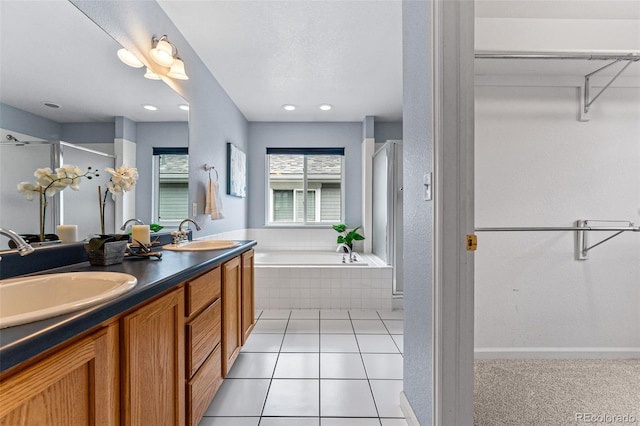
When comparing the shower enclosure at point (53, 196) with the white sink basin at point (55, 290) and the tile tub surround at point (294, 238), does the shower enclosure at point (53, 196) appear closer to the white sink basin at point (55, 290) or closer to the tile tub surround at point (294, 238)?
the white sink basin at point (55, 290)

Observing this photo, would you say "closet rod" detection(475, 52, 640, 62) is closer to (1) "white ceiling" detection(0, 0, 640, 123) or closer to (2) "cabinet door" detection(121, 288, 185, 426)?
(1) "white ceiling" detection(0, 0, 640, 123)

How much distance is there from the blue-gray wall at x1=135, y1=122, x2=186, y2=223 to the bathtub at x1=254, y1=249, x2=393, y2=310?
1.53 m

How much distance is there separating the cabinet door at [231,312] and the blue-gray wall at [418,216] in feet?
3.23

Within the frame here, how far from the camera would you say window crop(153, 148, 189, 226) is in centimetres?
193

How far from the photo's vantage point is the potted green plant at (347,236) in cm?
358

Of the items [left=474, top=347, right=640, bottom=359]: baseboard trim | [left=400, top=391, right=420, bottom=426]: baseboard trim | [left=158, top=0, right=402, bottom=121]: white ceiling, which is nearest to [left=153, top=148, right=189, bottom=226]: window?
[left=158, top=0, right=402, bottom=121]: white ceiling

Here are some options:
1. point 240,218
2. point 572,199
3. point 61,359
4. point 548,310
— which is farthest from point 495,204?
point 240,218

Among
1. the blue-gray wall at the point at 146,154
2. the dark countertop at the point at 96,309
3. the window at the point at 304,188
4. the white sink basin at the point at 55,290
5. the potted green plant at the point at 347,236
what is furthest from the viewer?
the window at the point at 304,188

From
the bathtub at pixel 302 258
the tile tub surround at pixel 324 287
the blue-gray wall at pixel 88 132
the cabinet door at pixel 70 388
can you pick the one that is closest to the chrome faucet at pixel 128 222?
the blue-gray wall at pixel 88 132

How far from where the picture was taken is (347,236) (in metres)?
3.61

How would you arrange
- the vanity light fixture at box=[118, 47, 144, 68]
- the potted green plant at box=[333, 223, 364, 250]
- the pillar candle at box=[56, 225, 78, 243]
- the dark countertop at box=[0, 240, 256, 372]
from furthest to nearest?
1. the potted green plant at box=[333, 223, 364, 250]
2. the vanity light fixture at box=[118, 47, 144, 68]
3. the pillar candle at box=[56, 225, 78, 243]
4. the dark countertop at box=[0, 240, 256, 372]

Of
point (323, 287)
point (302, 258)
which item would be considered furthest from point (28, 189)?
point (302, 258)

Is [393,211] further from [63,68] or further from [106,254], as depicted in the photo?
[63,68]

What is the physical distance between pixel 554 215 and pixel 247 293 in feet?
7.07
